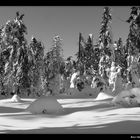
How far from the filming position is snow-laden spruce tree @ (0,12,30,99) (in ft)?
94.3

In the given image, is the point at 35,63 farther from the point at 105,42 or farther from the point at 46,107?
the point at 46,107

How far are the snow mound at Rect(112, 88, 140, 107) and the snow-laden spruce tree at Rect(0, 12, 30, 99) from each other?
16.7 meters

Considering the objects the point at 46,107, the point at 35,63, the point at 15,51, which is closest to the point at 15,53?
the point at 15,51

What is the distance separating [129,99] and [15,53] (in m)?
18.8

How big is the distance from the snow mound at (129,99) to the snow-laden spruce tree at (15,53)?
1671 centimetres

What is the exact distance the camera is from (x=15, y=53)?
29.8m

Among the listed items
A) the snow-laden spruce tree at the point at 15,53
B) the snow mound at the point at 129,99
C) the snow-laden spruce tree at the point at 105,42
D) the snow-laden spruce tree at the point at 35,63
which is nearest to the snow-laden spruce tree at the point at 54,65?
the snow-laden spruce tree at the point at 35,63

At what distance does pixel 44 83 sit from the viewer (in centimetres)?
4653

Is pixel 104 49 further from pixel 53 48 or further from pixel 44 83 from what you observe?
pixel 44 83

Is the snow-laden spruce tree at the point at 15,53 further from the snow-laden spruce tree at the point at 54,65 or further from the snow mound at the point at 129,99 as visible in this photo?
A: the snow mound at the point at 129,99
